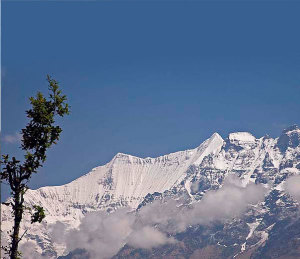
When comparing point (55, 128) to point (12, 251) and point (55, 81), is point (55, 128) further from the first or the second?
point (12, 251)

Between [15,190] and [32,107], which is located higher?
[32,107]

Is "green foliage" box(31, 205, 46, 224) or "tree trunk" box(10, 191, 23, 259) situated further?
"green foliage" box(31, 205, 46, 224)

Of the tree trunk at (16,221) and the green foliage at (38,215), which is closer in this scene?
the tree trunk at (16,221)

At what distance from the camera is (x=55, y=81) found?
53812mm

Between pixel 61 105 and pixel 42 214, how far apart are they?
9.07m

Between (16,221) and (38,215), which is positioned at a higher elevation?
(38,215)

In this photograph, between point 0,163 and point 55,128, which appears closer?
point 0,163

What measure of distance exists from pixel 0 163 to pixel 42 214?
5.55 m

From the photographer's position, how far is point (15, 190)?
50719mm

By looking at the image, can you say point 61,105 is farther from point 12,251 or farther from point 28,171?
point 12,251

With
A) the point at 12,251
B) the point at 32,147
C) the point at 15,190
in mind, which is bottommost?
the point at 12,251

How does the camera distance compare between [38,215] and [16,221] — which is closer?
[16,221]

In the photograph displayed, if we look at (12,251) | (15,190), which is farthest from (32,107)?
(12,251)

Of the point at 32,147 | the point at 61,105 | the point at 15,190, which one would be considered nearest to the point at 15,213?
the point at 15,190
